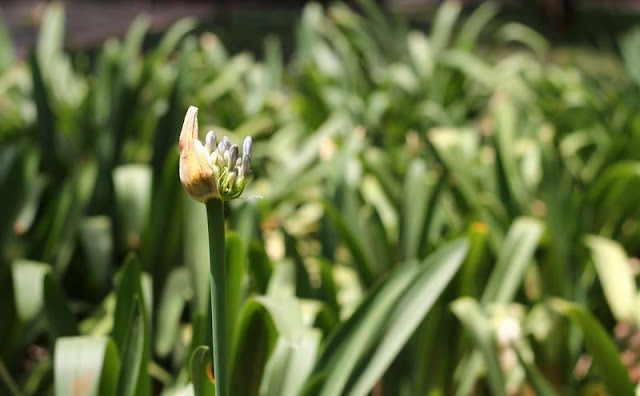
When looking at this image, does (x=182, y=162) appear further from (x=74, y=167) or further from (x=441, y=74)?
(x=441, y=74)

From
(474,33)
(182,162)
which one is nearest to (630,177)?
(182,162)

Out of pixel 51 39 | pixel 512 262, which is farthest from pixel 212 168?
pixel 51 39

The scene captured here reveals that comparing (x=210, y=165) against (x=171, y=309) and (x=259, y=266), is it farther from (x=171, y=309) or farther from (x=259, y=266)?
(x=171, y=309)

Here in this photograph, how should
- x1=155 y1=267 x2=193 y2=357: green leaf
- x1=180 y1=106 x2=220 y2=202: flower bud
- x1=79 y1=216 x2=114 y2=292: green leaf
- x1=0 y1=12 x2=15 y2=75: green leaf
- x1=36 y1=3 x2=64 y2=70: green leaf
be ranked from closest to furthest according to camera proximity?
x1=180 y1=106 x2=220 y2=202: flower bud, x1=155 y1=267 x2=193 y2=357: green leaf, x1=79 y1=216 x2=114 y2=292: green leaf, x1=36 y1=3 x2=64 y2=70: green leaf, x1=0 y1=12 x2=15 y2=75: green leaf

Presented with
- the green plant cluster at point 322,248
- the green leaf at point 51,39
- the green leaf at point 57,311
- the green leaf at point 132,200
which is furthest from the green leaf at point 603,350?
the green leaf at point 51,39

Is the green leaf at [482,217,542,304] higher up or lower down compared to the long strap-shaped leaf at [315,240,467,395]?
lower down

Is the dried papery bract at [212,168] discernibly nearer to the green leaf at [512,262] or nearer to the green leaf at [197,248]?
the green leaf at [197,248]

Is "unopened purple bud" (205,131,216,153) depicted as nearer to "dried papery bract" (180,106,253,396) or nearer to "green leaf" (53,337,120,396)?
"dried papery bract" (180,106,253,396)

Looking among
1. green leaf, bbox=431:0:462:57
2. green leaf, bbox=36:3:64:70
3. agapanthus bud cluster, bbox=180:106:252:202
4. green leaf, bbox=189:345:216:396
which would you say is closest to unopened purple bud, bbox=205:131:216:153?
agapanthus bud cluster, bbox=180:106:252:202
